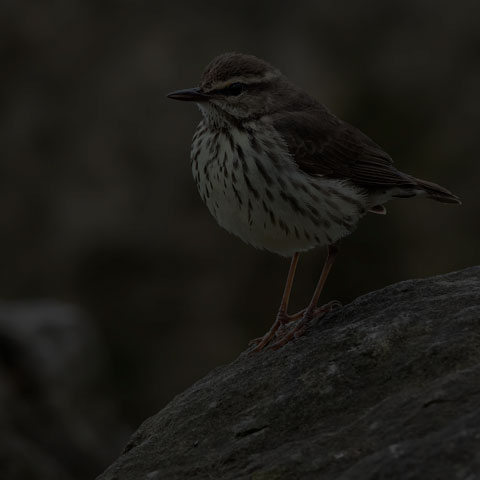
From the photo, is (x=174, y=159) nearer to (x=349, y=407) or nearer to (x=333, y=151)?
(x=333, y=151)

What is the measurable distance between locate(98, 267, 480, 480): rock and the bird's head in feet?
5.15

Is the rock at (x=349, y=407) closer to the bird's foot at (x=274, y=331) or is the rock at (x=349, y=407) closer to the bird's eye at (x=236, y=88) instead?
the bird's foot at (x=274, y=331)

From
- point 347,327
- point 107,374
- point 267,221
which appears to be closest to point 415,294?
point 347,327

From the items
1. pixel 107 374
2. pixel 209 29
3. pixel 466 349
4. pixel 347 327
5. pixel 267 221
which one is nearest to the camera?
pixel 466 349

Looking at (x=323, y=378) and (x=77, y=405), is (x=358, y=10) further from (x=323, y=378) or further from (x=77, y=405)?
(x=323, y=378)

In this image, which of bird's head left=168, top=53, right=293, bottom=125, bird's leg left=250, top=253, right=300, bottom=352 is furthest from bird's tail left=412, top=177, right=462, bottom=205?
bird's head left=168, top=53, right=293, bottom=125

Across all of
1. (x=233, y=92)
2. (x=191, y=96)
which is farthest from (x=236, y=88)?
(x=191, y=96)

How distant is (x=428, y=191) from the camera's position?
7.32m

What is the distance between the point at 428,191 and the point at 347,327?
1860 millimetres

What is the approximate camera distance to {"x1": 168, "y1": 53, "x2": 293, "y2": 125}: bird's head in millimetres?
6910

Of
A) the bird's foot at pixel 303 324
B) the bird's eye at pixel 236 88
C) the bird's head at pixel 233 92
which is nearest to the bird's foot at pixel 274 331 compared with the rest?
the bird's foot at pixel 303 324

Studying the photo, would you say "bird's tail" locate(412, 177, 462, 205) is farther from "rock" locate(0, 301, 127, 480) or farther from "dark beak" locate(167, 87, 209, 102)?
"rock" locate(0, 301, 127, 480)

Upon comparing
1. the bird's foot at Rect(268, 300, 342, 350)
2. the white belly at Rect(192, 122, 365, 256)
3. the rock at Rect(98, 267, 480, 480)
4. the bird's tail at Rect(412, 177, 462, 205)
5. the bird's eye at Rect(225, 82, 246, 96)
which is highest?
the bird's eye at Rect(225, 82, 246, 96)

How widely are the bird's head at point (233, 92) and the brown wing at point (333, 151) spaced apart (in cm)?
17
